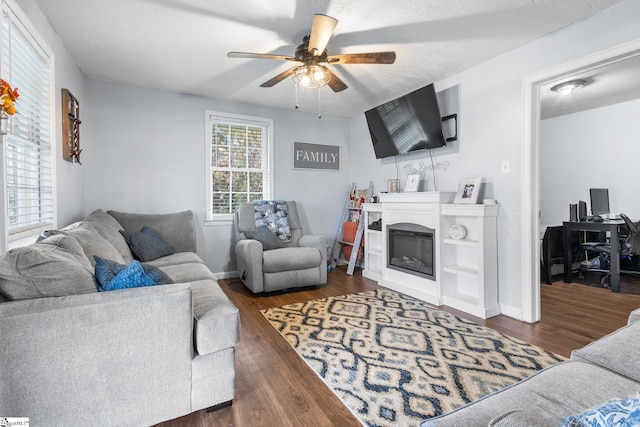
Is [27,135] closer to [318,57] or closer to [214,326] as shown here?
[214,326]

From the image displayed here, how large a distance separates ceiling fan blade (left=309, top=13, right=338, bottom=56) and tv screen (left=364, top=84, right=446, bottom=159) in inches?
59.3

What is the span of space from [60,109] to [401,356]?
3210 millimetres

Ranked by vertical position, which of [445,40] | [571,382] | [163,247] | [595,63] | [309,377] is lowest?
[309,377]

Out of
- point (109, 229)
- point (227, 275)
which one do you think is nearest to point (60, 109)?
point (109, 229)

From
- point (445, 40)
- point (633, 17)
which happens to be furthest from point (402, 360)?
point (633, 17)

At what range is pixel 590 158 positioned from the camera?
4719mm

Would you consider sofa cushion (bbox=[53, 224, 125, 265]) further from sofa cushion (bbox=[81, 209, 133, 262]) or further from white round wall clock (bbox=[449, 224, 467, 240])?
white round wall clock (bbox=[449, 224, 467, 240])

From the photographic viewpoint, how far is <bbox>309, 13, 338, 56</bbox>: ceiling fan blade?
1914mm

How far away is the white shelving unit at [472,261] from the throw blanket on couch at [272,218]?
1.97 meters

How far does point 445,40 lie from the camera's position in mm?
2551

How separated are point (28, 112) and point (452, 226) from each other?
11.5 ft

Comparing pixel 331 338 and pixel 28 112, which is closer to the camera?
pixel 28 112

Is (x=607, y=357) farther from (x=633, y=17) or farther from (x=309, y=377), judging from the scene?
(x=633, y=17)

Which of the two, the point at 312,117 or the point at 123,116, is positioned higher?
the point at 312,117
